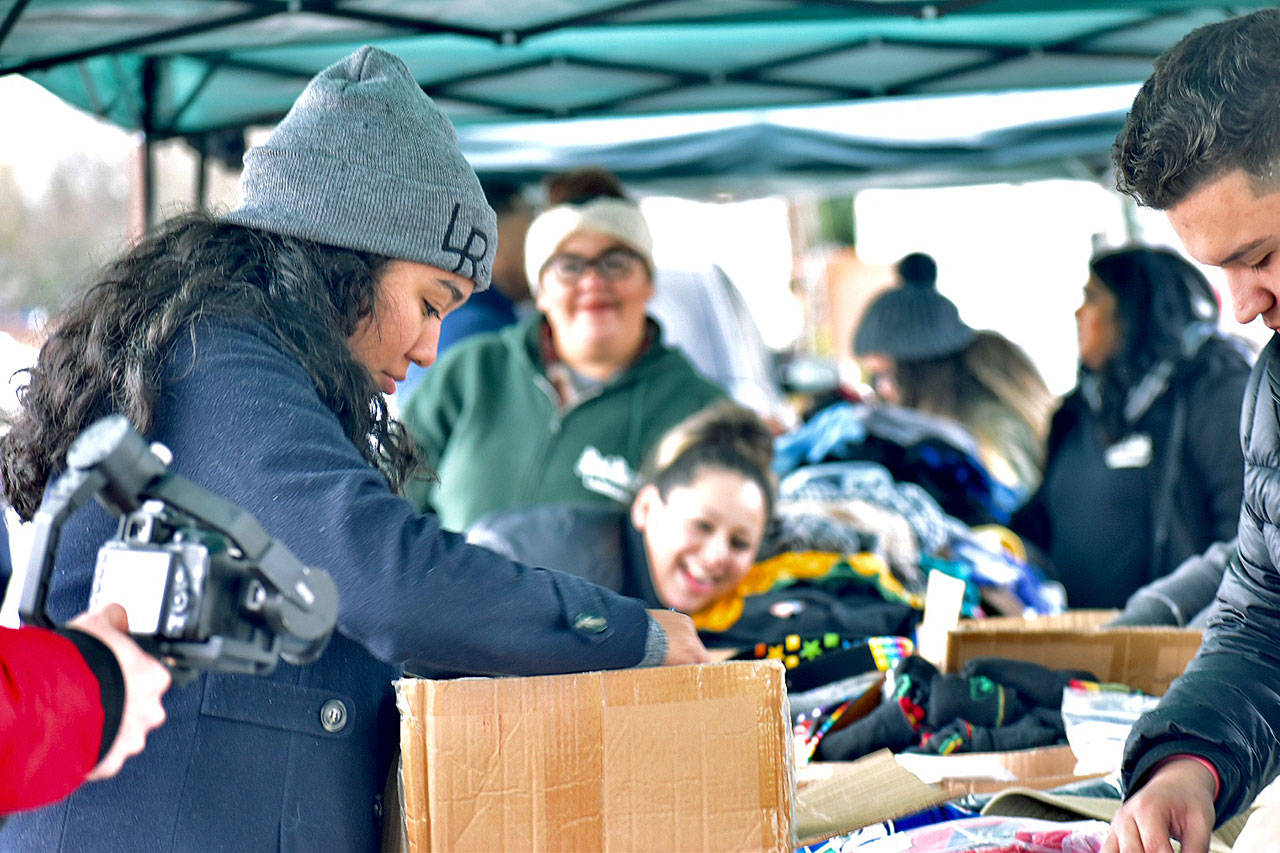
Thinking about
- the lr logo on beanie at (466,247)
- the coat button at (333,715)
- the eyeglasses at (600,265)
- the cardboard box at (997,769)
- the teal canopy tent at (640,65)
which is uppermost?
the teal canopy tent at (640,65)

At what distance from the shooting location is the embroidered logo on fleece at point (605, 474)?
3428 millimetres

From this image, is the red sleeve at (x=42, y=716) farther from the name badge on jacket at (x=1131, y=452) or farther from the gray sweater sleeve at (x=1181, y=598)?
the name badge on jacket at (x=1131, y=452)

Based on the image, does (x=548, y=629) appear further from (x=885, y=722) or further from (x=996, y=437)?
(x=996, y=437)

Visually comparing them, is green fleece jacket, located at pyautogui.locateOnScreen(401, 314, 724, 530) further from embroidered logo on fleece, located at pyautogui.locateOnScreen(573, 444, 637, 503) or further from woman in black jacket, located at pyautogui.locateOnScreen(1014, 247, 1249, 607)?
woman in black jacket, located at pyautogui.locateOnScreen(1014, 247, 1249, 607)

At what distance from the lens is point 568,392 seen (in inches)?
142

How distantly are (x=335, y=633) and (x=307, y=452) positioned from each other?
24 cm

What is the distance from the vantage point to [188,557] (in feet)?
3.66

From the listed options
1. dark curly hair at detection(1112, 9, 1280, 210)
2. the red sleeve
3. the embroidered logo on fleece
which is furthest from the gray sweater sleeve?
the red sleeve

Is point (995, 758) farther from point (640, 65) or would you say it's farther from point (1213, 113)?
point (640, 65)

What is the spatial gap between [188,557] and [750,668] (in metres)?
0.64

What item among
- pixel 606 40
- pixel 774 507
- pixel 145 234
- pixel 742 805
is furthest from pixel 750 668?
pixel 606 40

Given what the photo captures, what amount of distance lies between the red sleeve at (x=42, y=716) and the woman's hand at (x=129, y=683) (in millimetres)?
19

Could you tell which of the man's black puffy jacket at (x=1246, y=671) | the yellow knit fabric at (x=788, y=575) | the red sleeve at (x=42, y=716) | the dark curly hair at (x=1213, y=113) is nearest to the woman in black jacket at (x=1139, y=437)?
the yellow knit fabric at (x=788, y=575)

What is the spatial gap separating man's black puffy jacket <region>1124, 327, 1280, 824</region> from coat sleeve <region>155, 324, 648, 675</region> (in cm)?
66
